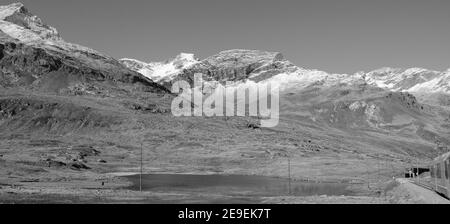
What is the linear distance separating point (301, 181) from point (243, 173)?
32968 mm

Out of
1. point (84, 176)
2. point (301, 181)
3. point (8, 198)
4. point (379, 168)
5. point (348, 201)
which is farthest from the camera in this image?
point (379, 168)

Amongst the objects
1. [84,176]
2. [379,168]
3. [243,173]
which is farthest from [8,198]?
[379,168]

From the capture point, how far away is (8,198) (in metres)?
80.4

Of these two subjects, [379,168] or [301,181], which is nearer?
[301,181]

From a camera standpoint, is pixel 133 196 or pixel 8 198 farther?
pixel 133 196

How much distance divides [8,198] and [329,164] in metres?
132
